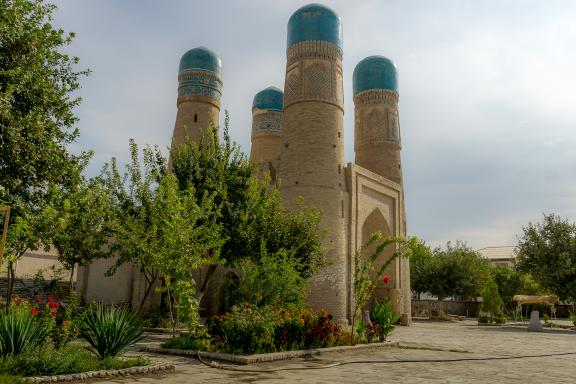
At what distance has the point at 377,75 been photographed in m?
27.1

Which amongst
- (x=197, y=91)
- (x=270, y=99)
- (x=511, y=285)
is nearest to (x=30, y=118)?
(x=197, y=91)

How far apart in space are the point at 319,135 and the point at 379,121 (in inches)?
293

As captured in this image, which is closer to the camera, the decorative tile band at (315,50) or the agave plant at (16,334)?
the agave plant at (16,334)

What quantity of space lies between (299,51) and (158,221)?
40.4 feet

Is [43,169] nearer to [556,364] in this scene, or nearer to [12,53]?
[12,53]

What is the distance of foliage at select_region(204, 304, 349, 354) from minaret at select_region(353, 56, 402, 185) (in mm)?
17103

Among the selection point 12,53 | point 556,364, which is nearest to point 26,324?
point 12,53

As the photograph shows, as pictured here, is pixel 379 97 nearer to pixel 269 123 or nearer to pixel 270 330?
pixel 269 123

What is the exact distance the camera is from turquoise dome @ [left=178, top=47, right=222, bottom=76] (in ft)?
87.7

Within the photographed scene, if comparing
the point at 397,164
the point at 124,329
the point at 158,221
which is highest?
the point at 397,164

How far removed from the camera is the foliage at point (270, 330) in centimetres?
886

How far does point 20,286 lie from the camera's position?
1989 centimetres

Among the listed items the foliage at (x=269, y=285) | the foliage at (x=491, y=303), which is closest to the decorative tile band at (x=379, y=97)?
the foliage at (x=491, y=303)

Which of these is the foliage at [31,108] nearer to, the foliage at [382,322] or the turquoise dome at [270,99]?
the foliage at [382,322]
